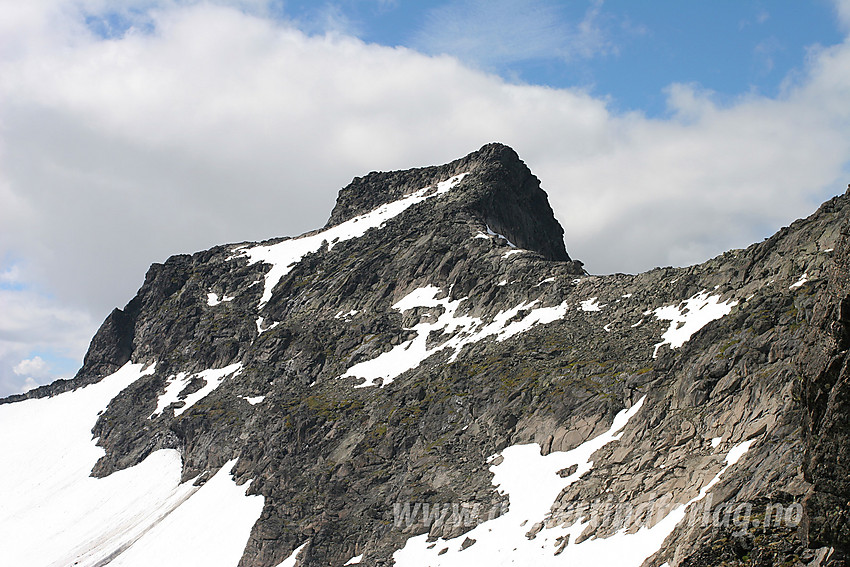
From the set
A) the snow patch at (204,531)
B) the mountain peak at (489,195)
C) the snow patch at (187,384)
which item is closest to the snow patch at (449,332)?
the snow patch at (204,531)

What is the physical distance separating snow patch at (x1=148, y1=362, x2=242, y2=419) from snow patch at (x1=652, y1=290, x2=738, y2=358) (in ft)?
197

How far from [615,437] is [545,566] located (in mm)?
11679

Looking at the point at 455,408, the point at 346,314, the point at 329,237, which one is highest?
the point at 329,237

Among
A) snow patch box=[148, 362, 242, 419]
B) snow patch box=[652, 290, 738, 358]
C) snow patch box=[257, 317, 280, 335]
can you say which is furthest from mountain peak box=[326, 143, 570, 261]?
snow patch box=[652, 290, 738, 358]

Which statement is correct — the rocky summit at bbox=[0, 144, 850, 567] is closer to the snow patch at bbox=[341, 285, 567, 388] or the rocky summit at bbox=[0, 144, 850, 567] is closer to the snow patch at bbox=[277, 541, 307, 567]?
the snow patch at bbox=[277, 541, 307, 567]

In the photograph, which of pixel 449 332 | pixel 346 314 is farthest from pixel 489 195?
pixel 449 332

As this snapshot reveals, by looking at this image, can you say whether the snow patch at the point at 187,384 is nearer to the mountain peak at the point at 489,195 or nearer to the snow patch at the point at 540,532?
the mountain peak at the point at 489,195

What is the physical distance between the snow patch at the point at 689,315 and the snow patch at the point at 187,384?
59.9 m

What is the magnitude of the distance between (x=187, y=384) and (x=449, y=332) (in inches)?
1660

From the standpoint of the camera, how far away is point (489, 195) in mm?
112188

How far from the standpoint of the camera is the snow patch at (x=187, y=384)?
9619 centimetres

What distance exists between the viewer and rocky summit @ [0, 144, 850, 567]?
32.8 meters

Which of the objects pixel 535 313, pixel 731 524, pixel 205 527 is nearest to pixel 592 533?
pixel 731 524

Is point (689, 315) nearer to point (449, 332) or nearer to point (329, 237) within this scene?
point (449, 332)
